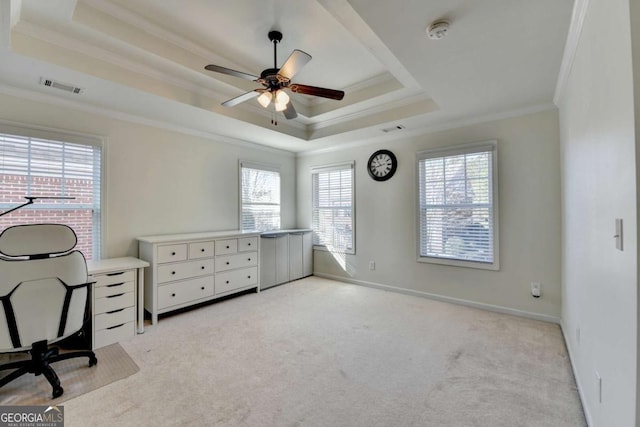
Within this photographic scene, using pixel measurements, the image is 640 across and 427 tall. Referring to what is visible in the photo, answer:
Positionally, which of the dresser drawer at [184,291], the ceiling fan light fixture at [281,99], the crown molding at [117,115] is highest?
the crown molding at [117,115]

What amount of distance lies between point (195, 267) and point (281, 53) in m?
2.64

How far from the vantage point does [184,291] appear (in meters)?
3.44

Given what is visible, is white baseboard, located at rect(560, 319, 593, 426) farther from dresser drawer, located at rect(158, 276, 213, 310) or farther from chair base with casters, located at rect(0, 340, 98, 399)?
dresser drawer, located at rect(158, 276, 213, 310)

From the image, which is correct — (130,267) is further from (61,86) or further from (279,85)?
(279,85)

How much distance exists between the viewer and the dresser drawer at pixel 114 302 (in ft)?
8.67

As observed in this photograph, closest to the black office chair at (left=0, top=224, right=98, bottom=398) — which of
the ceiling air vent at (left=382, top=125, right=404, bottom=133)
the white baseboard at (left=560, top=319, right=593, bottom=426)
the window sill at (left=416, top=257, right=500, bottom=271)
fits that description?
the white baseboard at (left=560, top=319, right=593, bottom=426)

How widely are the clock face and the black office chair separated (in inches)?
145

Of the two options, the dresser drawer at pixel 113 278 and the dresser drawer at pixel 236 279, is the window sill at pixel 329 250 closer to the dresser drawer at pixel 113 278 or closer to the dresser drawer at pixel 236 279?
the dresser drawer at pixel 236 279

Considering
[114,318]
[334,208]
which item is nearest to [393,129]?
[334,208]

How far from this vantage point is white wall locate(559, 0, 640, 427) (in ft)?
3.37

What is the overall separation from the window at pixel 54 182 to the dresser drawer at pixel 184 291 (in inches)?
32.9

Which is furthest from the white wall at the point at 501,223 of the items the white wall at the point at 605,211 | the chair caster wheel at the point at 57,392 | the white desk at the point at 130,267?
the chair caster wheel at the point at 57,392

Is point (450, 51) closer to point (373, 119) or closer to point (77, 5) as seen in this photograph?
point (373, 119)

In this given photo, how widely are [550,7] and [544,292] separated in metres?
2.81
